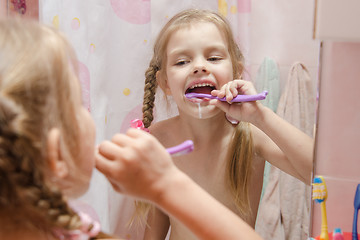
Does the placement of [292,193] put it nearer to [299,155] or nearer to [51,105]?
[299,155]

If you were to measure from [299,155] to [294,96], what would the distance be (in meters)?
0.21

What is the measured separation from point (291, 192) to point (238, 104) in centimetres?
22

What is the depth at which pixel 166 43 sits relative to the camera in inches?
36.2

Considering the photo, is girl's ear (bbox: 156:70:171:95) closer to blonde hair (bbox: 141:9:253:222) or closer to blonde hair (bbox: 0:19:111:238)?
blonde hair (bbox: 141:9:253:222)

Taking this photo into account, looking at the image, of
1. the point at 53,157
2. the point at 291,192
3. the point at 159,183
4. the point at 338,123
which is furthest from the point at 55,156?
the point at 291,192

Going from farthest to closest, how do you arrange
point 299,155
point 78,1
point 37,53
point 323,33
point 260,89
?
point 260,89 < point 78,1 < point 299,155 < point 323,33 < point 37,53

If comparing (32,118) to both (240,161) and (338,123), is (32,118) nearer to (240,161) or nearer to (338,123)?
(338,123)

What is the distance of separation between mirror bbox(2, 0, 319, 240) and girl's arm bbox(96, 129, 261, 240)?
0.32m

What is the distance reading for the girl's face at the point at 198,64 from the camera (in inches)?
33.3

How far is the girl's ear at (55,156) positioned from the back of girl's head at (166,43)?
0.49 meters

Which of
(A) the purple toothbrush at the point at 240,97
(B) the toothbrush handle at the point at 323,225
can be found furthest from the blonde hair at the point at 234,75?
(B) the toothbrush handle at the point at 323,225

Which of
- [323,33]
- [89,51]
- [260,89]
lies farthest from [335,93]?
[89,51]

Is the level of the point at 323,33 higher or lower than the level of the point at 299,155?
higher

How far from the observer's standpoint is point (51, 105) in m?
0.43
